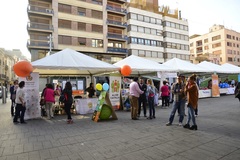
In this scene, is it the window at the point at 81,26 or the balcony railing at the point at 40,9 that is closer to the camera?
the balcony railing at the point at 40,9

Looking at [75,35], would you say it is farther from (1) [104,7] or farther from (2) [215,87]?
(2) [215,87]

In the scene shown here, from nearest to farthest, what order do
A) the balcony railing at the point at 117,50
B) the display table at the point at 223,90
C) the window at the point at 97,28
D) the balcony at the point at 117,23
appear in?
1. the display table at the point at 223,90
2. the window at the point at 97,28
3. the balcony railing at the point at 117,50
4. the balcony at the point at 117,23

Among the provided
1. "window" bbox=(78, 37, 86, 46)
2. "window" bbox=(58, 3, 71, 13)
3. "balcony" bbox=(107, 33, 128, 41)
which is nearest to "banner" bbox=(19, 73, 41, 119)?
"window" bbox=(78, 37, 86, 46)

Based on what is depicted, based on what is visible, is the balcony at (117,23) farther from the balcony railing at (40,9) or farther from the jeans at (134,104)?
the jeans at (134,104)

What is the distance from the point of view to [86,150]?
425 centimetres

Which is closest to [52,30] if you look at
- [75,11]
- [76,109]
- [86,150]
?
[75,11]

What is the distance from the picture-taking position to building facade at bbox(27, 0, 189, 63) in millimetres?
29172

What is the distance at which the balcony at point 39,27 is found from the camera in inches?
1106

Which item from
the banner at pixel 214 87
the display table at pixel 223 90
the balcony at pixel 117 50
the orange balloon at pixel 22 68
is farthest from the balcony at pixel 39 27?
the display table at pixel 223 90

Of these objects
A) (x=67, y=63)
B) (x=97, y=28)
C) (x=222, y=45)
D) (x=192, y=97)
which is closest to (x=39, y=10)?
(x=97, y=28)

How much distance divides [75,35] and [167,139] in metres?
29.7

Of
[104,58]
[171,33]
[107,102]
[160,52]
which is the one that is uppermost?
[171,33]

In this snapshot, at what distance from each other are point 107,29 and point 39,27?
43.8 feet

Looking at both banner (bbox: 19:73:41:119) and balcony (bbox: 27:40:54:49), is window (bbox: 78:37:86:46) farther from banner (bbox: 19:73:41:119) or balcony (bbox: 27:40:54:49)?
banner (bbox: 19:73:41:119)
